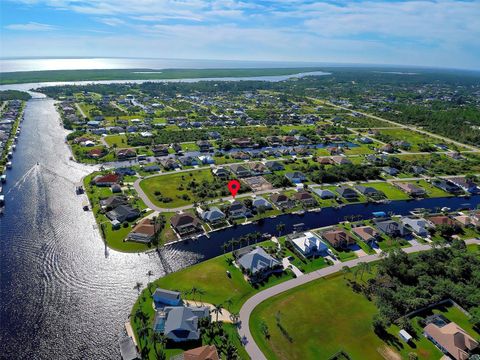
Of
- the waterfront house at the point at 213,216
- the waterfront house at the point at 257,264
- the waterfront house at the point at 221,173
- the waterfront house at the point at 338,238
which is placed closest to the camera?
the waterfront house at the point at 257,264

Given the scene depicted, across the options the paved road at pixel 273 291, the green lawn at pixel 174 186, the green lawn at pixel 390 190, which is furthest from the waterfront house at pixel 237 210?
the green lawn at pixel 390 190

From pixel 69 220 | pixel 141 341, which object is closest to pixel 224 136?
pixel 69 220

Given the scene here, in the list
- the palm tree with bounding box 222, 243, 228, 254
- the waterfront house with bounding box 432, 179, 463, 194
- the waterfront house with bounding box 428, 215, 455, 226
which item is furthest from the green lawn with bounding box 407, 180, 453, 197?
the palm tree with bounding box 222, 243, 228, 254

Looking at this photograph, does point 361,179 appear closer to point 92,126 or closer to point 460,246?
point 460,246

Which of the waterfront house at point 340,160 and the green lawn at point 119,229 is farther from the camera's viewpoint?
the waterfront house at point 340,160

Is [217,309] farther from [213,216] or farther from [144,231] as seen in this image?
[213,216]

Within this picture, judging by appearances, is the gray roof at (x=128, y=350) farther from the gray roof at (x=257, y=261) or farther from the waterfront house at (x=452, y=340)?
the waterfront house at (x=452, y=340)
